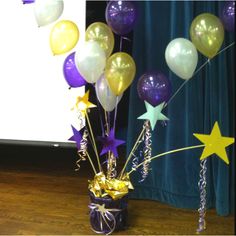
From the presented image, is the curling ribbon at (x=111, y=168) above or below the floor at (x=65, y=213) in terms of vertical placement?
above

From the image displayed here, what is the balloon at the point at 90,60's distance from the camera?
1.79m

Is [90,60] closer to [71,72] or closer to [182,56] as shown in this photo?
[71,72]

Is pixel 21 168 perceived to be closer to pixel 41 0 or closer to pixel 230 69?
pixel 41 0

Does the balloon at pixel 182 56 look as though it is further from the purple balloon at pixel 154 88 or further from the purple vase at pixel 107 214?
the purple vase at pixel 107 214

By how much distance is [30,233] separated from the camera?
2047 millimetres

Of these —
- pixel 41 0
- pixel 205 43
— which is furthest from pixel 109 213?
pixel 41 0

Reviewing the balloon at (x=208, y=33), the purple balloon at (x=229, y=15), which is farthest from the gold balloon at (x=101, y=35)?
the purple balloon at (x=229, y=15)

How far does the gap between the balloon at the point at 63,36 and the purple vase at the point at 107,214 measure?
81 centimetres

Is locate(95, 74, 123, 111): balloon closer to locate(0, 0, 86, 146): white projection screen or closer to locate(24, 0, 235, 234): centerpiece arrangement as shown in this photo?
locate(24, 0, 235, 234): centerpiece arrangement

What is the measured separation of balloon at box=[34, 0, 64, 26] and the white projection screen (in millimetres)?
642

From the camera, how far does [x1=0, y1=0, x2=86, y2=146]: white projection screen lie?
270cm

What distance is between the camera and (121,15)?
1.80 meters

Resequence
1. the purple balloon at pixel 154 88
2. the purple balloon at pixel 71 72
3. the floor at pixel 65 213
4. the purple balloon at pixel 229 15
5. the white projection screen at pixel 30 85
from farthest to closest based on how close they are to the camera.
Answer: the white projection screen at pixel 30 85 → the floor at pixel 65 213 → the purple balloon at pixel 71 72 → the purple balloon at pixel 154 88 → the purple balloon at pixel 229 15

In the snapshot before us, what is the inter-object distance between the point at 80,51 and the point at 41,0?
38 centimetres
